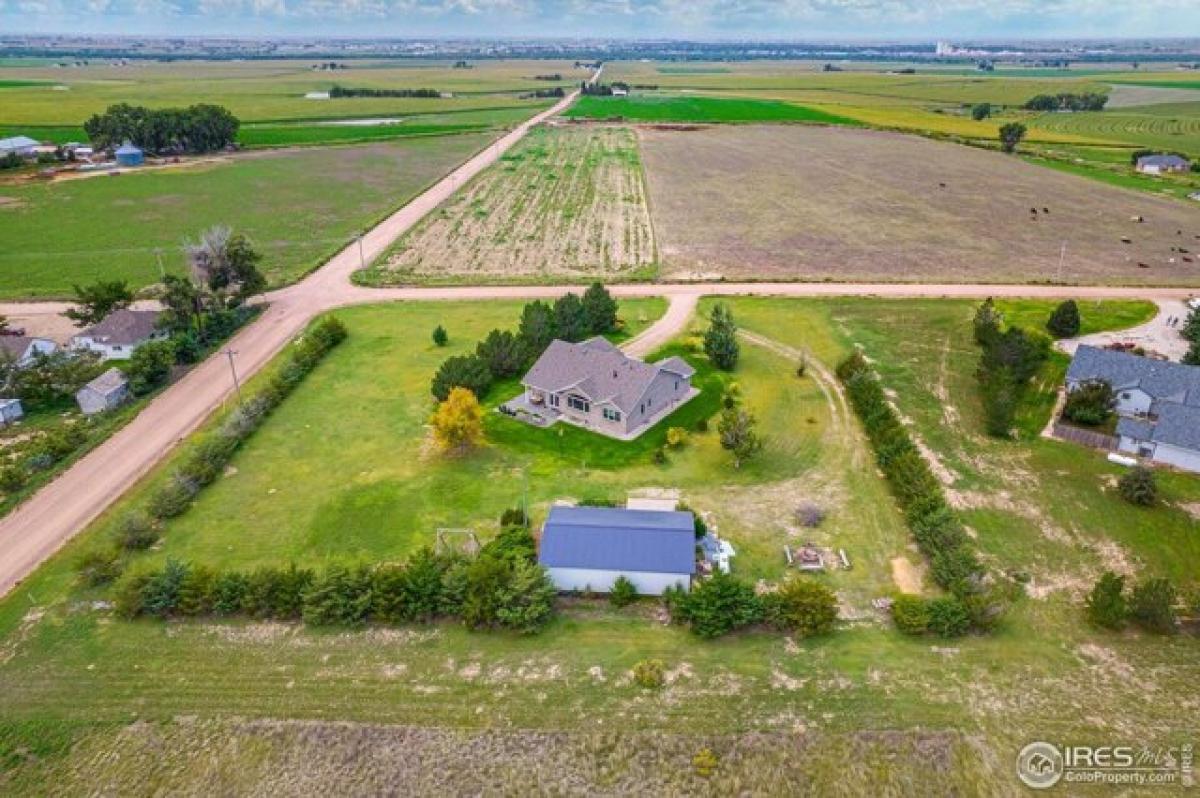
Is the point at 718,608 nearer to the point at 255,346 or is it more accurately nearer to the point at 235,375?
the point at 235,375

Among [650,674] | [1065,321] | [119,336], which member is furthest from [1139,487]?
[119,336]

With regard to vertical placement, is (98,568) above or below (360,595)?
below

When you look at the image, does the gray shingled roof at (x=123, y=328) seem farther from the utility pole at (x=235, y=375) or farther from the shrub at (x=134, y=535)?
the shrub at (x=134, y=535)

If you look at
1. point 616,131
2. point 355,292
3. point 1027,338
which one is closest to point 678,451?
point 1027,338

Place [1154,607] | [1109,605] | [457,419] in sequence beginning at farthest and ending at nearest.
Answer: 1. [457,419]
2. [1109,605]
3. [1154,607]

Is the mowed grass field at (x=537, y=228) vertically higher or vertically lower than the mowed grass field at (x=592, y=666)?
higher

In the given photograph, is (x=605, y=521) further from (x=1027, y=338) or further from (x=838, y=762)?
(x=1027, y=338)

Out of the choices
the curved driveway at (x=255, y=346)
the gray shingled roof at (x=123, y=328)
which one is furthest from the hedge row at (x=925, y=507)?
the gray shingled roof at (x=123, y=328)

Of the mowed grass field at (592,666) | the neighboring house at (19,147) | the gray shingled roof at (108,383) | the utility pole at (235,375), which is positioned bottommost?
the mowed grass field at (592,666)
